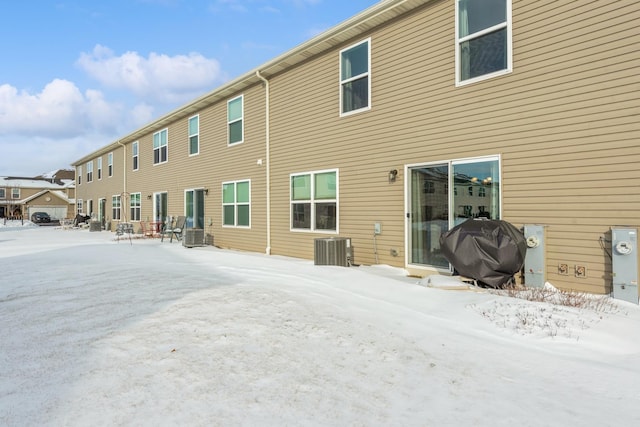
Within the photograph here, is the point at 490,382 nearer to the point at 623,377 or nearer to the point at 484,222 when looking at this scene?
the point at 623,377

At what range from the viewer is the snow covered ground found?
2.42 metres

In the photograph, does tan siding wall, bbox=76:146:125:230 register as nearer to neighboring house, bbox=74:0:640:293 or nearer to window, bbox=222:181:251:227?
window, bbox=222:181:251:227

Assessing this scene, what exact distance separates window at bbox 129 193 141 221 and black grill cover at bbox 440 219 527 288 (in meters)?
17.1

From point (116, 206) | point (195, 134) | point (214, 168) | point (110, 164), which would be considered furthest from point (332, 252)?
point (110, 164)

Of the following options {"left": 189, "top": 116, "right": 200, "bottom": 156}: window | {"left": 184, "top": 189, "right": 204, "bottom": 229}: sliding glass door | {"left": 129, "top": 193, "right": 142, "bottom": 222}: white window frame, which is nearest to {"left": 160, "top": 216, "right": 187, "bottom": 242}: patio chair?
{"left": 184, "top": 189, "right": 204, "bottom": 229}: sliding glass door

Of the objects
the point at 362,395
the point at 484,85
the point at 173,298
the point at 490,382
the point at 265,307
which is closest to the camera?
the point at 362,395

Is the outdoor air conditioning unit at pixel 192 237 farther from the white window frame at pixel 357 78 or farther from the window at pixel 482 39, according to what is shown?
the window at pixel 482 39

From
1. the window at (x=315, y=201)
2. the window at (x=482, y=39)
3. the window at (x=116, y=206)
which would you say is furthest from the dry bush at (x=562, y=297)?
the window at (x=116, y=206)

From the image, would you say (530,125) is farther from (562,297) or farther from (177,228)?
(177,228)

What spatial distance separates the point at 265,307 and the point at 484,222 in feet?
10.8

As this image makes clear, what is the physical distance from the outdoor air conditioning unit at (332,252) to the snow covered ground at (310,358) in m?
2.13

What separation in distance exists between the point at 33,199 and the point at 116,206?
33968 millimetres

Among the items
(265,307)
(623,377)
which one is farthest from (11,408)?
(623,377)

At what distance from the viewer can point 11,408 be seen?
95.0 inches
